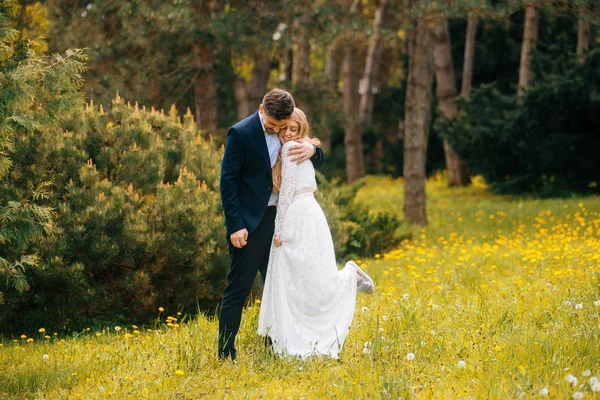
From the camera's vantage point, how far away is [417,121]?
12398 millimetres

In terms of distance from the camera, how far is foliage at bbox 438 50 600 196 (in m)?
13.4

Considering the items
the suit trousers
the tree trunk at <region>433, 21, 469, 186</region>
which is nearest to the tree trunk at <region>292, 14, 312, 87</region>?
the tree trunk at <region>433, 21, 469, 186</region>

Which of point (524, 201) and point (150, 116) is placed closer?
point (150, 116)

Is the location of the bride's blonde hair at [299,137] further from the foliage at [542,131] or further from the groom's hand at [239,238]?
the foliage at [542,131]

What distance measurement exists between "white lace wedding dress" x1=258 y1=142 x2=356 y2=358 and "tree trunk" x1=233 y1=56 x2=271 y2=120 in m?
11.3

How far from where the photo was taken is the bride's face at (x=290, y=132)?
4.71 metres

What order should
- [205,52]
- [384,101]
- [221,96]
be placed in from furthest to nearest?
1. [384,101]
2. [221,96]
3. [205,52]

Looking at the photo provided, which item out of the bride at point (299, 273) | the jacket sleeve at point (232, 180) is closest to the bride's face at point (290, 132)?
the bride at point (299, 273)

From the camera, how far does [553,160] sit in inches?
545

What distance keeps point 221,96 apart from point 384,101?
867 centimetres

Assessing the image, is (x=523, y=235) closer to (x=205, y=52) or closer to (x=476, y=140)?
(x=476, y=140)

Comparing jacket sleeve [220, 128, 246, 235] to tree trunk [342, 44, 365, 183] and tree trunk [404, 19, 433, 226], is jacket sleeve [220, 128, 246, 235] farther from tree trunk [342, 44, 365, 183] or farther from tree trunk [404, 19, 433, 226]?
tree trunk [342, 44, 365, 183]

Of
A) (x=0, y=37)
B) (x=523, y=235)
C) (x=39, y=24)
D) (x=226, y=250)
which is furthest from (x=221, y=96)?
(x=0, y=37)

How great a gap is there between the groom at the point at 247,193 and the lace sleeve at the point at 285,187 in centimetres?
5
